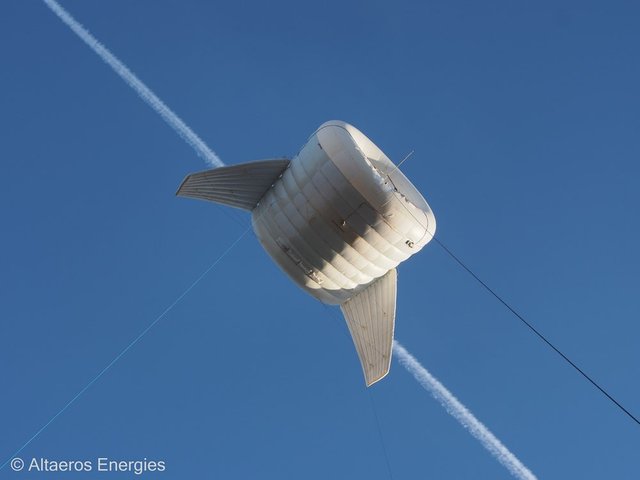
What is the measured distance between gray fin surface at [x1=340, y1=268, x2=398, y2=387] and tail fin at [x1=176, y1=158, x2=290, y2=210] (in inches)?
279

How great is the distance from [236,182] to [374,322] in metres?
9.57

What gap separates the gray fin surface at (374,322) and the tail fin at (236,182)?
279 inches

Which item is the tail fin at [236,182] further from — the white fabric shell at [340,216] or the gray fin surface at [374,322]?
the gray fin surface at [374,322]

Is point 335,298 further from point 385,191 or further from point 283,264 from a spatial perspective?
point 385,191

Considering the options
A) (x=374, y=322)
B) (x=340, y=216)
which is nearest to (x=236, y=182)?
(x=340, y=216)

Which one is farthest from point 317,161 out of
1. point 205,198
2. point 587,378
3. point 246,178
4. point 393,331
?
point 587,378

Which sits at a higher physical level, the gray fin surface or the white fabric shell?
the white fabric shell

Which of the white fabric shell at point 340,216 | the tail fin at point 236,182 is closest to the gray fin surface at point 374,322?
the white fabric shell at point 340,216

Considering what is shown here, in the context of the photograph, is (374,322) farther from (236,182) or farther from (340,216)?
(236,182)

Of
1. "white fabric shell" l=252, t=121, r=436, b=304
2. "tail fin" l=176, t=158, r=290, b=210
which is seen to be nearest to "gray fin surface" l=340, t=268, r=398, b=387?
"white fabric shell" l=252, t=121, r=436, b=304

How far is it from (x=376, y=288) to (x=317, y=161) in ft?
24.6

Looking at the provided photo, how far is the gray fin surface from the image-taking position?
33.3m

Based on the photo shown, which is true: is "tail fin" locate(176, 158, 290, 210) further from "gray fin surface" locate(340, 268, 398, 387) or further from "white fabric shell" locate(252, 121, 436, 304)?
"gray fin surface" locate(340, 268, 398, 387)

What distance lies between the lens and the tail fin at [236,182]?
104 ft
